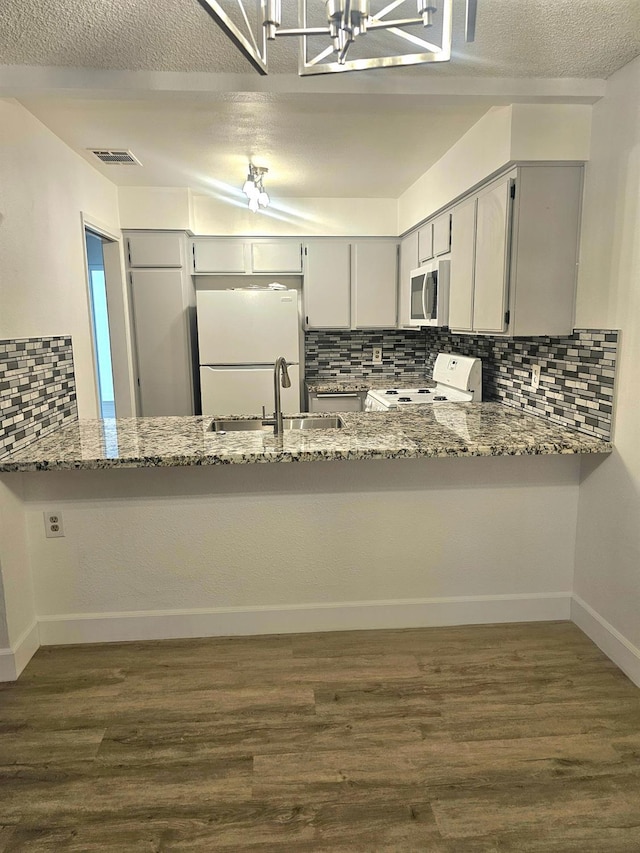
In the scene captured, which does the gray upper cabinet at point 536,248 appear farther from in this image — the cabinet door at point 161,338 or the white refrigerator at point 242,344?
the cabinet door at point 161,338

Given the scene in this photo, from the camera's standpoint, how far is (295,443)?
7.10 feet

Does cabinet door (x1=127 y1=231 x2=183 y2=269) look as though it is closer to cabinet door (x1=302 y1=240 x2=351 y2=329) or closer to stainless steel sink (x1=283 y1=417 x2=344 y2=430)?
cabinet door (x1=302 y1=240 x2=351 y2=329)

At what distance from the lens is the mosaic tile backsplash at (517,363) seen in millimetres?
2236

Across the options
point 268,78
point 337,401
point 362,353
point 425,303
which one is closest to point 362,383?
point 337,401

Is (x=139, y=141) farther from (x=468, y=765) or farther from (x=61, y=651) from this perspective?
(x=468, y=765)

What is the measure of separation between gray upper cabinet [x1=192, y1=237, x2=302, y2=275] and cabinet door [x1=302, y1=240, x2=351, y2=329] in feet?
0.41

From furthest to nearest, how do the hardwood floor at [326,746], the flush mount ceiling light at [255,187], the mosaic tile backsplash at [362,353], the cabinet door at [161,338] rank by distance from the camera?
the mosaic tile backsplash at [362,353] < the cabinet door at [161,338] < the flush mount ceiling light at [255,187] < the hardwood floor at [326,746]

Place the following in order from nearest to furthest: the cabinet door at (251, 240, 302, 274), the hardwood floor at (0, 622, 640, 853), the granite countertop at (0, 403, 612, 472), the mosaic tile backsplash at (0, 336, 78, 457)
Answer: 1. the hardwood floor at (0, 622, 640, 853)
2. the granite countertop at (0, 403, 612, 472)
3. the mosaic tile backsplash at (0, 336, 78, 457)
4. the cabinet door at (251, 240, 302, 274)

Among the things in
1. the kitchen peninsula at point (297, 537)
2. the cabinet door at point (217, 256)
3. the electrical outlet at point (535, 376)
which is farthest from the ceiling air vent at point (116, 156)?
the electrical outlet at point (535, 376)

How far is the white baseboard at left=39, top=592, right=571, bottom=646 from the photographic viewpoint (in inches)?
92.2

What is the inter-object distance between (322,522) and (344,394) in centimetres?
212

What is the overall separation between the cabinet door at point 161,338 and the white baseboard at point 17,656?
2.29 metres

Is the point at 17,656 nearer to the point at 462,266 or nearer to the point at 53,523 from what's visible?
the point at 53,523

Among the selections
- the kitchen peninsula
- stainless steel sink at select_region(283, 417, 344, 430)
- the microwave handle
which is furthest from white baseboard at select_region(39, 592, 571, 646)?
the microwave handle
